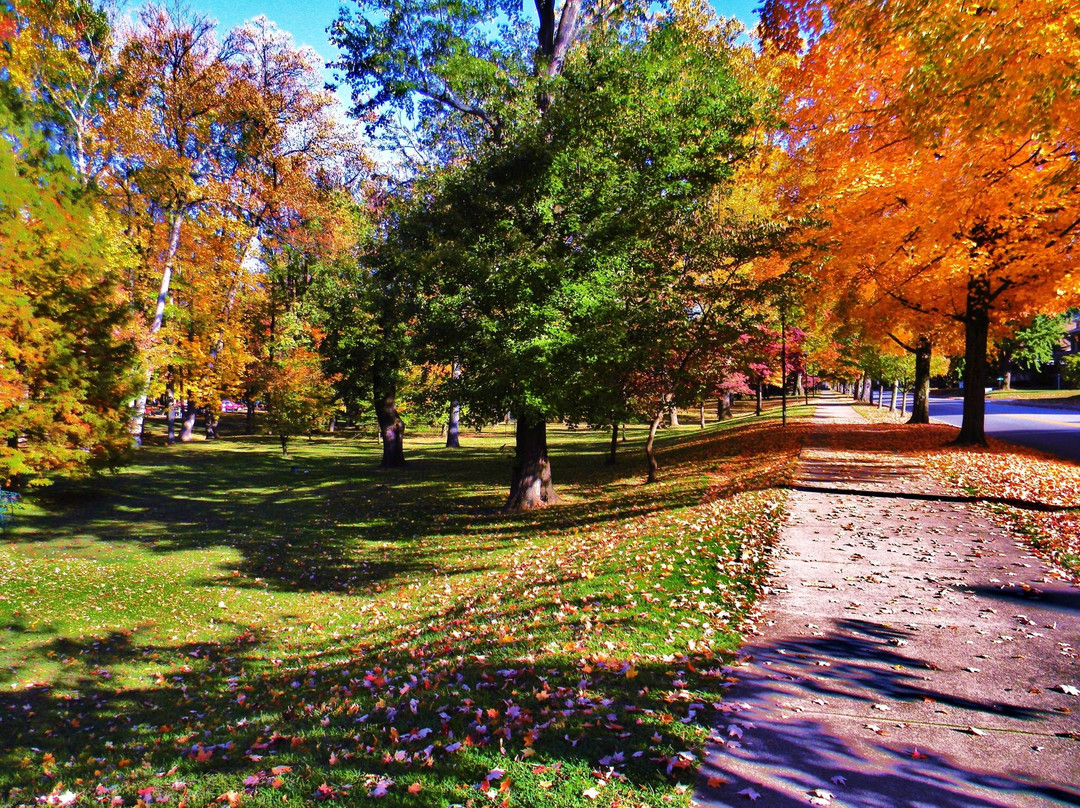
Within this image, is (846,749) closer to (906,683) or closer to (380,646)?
Answer: (906,683)

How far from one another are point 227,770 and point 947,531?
9.38m

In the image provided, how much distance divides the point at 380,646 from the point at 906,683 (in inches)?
211

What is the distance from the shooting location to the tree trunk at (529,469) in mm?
14633

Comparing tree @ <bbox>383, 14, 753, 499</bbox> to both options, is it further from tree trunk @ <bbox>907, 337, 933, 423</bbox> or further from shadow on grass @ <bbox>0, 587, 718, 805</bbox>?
tree trunk @ <bbox>907, 337, 933, 423</bbox>

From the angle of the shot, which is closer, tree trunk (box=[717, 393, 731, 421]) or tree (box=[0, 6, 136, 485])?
tree (box=[0, 6, 136, 485])

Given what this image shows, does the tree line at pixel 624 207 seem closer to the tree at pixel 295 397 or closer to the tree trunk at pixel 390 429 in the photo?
the tree trunk at pixel 390 429

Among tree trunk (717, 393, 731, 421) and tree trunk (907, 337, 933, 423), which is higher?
tree trunk (907, 337, 933, 423)

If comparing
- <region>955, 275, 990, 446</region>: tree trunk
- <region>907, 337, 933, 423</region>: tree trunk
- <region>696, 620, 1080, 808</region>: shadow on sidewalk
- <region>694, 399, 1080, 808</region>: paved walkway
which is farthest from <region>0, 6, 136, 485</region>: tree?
<region>907, 337, 933, 423</region>: tree trunk

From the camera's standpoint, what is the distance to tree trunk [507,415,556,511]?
14.6m

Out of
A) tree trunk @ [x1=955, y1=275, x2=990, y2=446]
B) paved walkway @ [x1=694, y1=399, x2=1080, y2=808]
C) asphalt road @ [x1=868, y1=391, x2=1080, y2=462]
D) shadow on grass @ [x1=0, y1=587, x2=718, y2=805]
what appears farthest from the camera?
asphalt road @ [x1=868, y1=391, x2=1080, y2=462]

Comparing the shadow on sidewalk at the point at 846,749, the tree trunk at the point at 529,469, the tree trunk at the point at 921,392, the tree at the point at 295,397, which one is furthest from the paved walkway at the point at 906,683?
the tree at the point at 295,397

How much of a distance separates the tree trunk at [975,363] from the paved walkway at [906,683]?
1024cm

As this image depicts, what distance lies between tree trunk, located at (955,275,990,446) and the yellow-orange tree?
4cm

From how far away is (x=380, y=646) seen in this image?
7.11 meters
